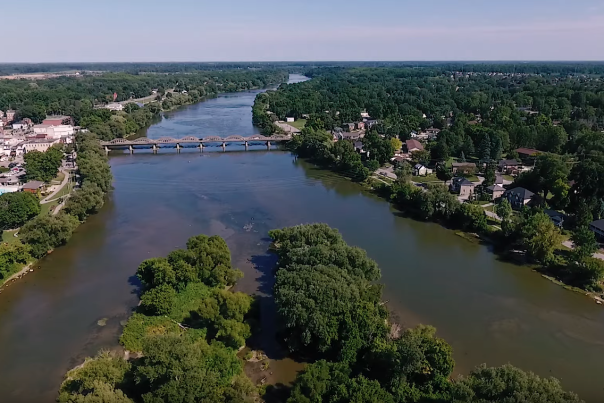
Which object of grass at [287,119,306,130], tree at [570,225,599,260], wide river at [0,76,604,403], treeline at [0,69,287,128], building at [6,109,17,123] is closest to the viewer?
wide river at [0,76,604,403]

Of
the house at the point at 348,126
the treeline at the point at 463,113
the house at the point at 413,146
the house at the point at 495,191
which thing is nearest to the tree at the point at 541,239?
the house at the point at 495,191

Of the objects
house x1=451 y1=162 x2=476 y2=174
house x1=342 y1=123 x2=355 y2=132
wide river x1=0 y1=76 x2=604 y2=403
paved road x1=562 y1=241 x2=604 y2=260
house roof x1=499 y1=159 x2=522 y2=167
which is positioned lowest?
wide river x1=0 y1=76 x2=604 y2=403

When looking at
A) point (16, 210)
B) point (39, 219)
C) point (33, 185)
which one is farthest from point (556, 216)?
point (33, 185)

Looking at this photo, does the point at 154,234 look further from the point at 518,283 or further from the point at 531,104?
the point at 531,104

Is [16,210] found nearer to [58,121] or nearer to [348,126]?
[58,121]

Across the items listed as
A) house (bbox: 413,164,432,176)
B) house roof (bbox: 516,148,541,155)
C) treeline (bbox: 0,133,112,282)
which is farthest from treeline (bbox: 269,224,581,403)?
house roof (bbox: 516,148,541,155)

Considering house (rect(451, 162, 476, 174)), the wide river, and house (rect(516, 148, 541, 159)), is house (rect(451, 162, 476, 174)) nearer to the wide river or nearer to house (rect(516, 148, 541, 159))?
house (rect(516, 148, 541, 159))

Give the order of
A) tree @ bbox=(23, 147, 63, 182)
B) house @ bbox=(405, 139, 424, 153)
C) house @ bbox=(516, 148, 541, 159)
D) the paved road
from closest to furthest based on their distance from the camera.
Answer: the paved road < tree @ bbox=(23, 147, 63, 182) < house @ bbox=(516, 148, 541, 159) < house @ bbox=(405, 139, 424, 153)

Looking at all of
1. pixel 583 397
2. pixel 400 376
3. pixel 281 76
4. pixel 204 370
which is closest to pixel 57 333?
pixel 204 370
